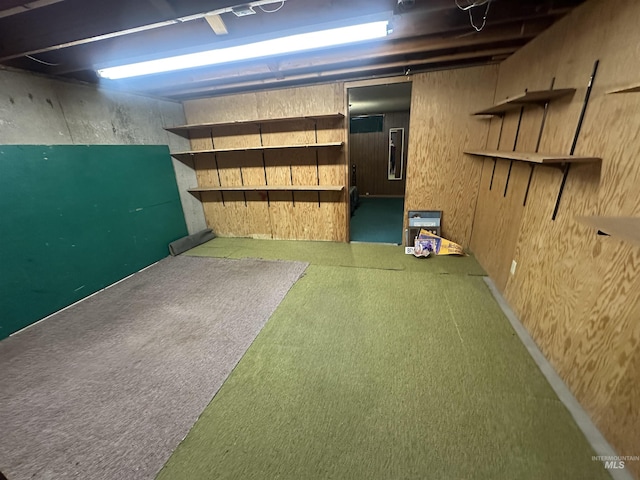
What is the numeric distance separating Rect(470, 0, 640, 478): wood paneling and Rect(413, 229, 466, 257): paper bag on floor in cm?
119

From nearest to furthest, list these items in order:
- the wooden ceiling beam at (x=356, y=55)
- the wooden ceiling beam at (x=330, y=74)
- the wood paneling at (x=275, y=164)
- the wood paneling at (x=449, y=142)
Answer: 1. the wooden ceiling beam at (x=356, y=55)
2. the wooden ceiling beam at (x=330, y=74)
3. the wood paneling at (x=449, y=142)
4. the wood paneling at (x=275, y=164)

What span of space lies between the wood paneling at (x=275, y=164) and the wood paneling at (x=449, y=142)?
3.35ft

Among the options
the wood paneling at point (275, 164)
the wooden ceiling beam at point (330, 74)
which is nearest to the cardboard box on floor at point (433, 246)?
the wood paneling at point (275, 164)

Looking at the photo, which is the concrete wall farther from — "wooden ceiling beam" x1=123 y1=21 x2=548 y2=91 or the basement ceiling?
"wooden ceiling beam" x1=123 y1=21 x2=548 y2=91

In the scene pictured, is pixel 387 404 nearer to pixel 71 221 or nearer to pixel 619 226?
pixel 619 226

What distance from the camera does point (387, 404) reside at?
151cm

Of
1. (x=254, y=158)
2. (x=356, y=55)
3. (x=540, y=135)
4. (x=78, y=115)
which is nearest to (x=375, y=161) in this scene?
→ (x=254, y=158)


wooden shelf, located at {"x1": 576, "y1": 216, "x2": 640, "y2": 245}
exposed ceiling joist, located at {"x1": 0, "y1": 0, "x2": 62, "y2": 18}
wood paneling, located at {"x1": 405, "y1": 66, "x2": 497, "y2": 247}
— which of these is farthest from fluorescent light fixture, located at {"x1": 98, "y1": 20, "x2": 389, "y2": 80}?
wooden shelf, located at {"x1": 576, "y1": 216, "x2": 640, "y2": 245}

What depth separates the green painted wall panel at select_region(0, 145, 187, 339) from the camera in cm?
231

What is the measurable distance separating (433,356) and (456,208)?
2419 mm

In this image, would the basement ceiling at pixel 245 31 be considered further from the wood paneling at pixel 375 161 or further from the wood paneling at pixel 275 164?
the wood paneling at pixel 375 161

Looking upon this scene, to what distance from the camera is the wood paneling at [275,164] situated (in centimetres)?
→ 373

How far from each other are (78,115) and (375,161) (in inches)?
255

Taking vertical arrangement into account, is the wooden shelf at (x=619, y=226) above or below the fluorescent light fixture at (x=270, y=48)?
below
